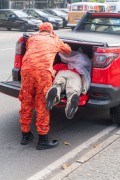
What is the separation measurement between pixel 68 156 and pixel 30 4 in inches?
1601

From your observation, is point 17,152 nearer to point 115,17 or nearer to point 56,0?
point 115,17

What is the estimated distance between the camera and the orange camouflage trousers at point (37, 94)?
191 inches

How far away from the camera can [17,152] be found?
4965 millimetres

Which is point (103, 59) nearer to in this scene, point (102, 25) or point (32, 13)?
point (102, 25)

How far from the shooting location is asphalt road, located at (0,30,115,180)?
4.52m

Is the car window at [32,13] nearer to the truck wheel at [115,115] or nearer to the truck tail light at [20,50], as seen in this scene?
the truck tail light at [20,50]

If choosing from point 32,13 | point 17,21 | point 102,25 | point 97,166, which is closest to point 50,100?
point 97,166

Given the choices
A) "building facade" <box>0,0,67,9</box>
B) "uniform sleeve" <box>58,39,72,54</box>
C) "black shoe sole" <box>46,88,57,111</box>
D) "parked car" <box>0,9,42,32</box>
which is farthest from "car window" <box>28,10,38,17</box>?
"black shoe sole" <box>46,88,57,111</box>

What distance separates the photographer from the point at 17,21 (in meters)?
28.5

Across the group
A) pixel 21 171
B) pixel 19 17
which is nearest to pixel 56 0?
pixel 19 17

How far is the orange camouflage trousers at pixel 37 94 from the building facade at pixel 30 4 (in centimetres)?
3761

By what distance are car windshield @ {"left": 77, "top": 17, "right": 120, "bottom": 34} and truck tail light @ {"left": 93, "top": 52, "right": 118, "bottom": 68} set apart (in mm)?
1802

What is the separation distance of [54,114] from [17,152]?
1.78 meters

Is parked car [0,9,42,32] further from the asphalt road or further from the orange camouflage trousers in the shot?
the orange camouflage trousers
